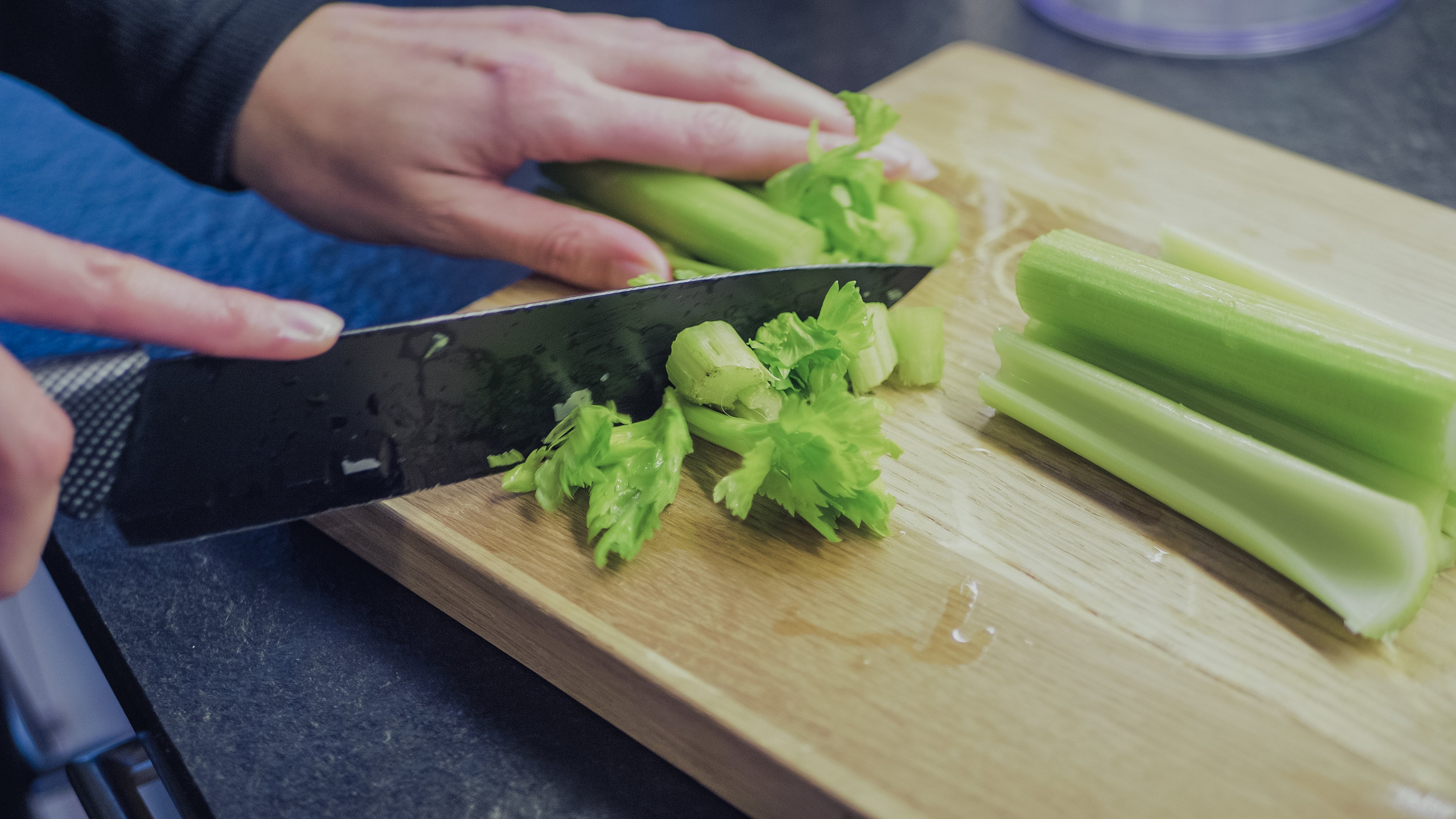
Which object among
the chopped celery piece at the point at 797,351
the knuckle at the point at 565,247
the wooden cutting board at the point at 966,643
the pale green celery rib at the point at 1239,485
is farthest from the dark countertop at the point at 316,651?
the pale green celery rib at the point at 1239,485

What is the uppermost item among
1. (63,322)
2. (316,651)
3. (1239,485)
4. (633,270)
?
(63,322)

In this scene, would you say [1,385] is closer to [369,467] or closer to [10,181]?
[369,467]

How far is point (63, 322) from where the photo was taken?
1.20 metres

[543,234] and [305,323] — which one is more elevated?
[305,323]

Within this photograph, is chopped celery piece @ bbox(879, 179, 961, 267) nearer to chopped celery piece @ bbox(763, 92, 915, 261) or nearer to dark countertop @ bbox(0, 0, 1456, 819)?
chopped celery piece @ bbox(763, 92, 915, 261)

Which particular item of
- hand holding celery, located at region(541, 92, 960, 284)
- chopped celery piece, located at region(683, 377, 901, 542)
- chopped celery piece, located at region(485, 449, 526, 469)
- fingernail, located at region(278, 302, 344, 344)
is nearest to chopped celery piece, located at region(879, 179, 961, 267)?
hand holding celery, located at region(541, 92, 960, 284)

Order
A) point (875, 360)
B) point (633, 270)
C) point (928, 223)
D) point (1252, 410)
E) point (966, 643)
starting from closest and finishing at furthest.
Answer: point (966, 643) → point (1252, 410) → point (875, 360) → point (633, 270) → point (928, 223)

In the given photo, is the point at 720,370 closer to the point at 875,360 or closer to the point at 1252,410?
the point at 875,360

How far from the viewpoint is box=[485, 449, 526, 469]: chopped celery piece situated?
165 cm

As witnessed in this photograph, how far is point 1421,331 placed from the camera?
1.74 m

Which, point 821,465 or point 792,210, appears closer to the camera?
point 821,465

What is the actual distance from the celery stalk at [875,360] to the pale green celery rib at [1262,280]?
0.60 meters

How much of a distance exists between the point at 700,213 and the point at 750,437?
2.12 ft

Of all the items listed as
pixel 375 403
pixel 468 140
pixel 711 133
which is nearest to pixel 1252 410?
pixel 711 133
